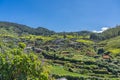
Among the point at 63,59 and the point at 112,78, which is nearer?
the point at 112,78

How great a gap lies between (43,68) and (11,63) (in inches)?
211

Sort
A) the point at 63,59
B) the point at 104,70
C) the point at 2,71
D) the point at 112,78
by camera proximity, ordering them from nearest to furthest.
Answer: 1. the point at 2,71
2. the point at 112,78
3. the point at 104,70
4. the point at 63,59

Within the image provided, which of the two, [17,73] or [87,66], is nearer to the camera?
[17,73]

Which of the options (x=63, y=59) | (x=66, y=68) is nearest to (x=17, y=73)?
(x=66, y=68)

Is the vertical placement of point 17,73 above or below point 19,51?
below

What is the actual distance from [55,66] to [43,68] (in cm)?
10784

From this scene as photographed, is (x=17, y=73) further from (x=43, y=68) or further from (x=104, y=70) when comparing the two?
(x=104, y=70)

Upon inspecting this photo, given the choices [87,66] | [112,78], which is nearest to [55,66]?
[87,66]

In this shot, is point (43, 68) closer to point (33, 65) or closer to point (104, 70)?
point (33, 65)

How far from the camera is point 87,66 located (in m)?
154

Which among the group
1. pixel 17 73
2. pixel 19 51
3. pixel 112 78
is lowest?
pixel 112 78

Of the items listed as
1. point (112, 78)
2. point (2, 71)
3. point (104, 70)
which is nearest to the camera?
point (2, 71)

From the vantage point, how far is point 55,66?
155m

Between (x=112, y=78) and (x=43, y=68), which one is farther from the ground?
(x=43, y=68)
